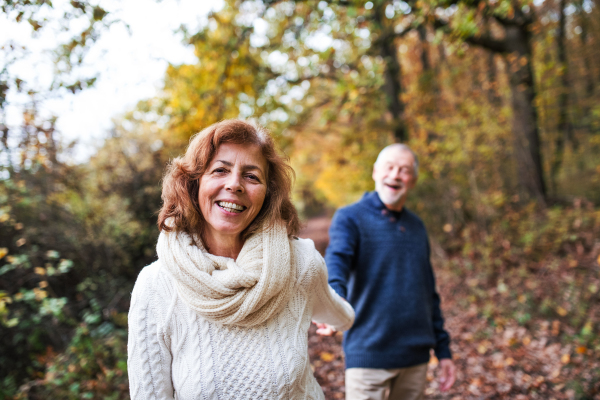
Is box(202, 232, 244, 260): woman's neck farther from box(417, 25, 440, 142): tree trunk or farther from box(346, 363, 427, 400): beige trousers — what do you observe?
box(417, 25, 440, 142): tree trunk

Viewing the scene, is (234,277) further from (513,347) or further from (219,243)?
(513,347)

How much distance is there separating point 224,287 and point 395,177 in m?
1.53

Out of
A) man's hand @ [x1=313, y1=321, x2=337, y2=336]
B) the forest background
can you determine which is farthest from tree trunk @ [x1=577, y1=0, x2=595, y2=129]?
man's hand @ [x1=313, y1=321, x2=337, y2=336]

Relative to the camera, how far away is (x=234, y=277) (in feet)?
4.54

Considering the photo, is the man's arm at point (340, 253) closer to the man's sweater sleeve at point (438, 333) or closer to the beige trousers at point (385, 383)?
the beige trousers at point (385, 383)

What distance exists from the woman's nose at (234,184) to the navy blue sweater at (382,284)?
0.91 m

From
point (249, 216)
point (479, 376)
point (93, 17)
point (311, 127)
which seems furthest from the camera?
point (311, 127)

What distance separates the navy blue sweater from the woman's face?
837 mm

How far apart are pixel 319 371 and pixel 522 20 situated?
23.7 feet

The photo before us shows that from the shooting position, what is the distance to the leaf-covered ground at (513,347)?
3645 millimetres

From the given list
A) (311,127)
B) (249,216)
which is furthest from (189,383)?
(311,127)

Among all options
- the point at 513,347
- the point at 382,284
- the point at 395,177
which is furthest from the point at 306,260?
the point at 513,347

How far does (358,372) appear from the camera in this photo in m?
2.27

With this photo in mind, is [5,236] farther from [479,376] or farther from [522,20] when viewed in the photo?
[522,20]
